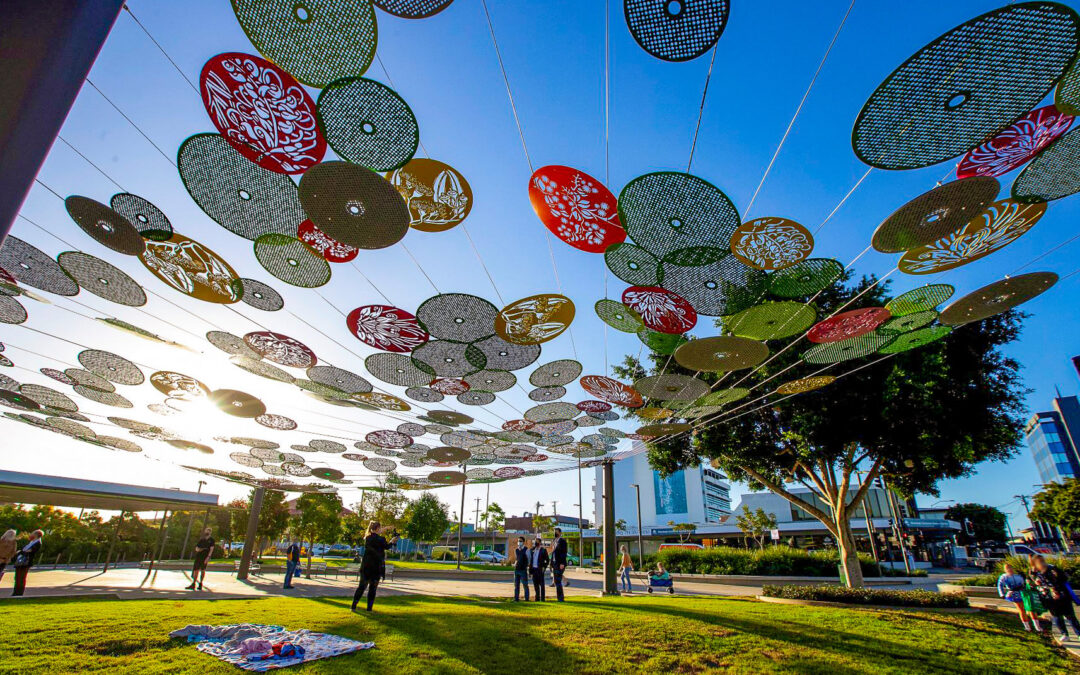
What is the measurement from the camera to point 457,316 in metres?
7.56

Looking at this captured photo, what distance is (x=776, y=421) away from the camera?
620 inches

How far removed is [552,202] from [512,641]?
581 centimetres

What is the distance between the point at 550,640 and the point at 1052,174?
330 inches

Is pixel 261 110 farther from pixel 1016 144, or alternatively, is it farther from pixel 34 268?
pixel 1016 144

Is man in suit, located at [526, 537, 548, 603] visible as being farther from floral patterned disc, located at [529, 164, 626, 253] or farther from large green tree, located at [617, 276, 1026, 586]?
floral patterned disc, located at [529, 164, 626, 253]

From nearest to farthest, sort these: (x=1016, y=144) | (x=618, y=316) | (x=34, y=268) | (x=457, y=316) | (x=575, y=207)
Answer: (x=1016, y=144) → (x=575, y=207) → (x=34, y=268) → (x=457, y=316) → (x=618, y=316)

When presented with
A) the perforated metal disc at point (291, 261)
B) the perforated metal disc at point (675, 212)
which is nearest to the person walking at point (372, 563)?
the perforated metal disc at point (291, 261)

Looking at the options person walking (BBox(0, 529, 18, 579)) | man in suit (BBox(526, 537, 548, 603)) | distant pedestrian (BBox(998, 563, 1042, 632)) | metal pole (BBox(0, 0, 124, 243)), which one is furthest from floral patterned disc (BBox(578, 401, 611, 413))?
person walking (BBox(0, 529, 18, 579))

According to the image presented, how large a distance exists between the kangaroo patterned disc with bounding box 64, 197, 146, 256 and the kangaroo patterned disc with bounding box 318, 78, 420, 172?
12.1 feet

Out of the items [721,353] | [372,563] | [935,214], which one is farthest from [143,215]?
[935,214]

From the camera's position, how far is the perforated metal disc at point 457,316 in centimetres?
720

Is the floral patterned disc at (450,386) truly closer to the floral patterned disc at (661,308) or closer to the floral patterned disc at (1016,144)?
the floral patterned disc at (661,308)

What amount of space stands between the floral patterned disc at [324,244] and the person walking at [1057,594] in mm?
A: 12664

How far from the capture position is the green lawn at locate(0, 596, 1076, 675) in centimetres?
511
